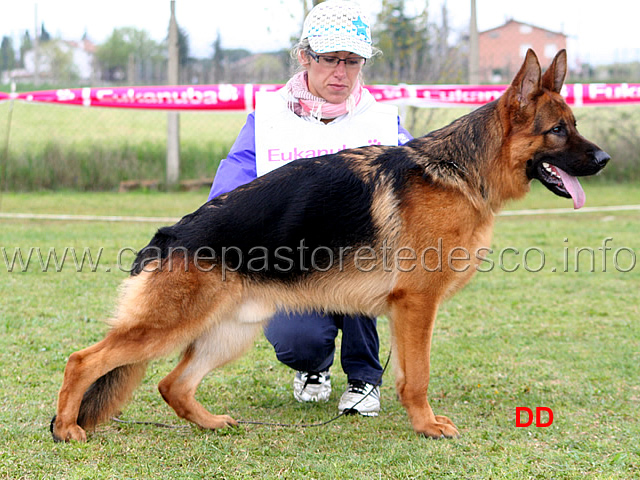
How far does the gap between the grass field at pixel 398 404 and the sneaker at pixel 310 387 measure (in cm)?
7

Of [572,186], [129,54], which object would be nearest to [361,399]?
[572,186]

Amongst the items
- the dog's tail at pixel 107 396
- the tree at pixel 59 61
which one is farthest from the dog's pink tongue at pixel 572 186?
the tree at pixel 59 61

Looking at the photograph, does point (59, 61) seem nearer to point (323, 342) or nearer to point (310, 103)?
point (310, 103)

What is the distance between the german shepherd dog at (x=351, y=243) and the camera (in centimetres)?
300

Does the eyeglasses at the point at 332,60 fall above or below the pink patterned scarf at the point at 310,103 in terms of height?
above

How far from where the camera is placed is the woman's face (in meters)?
3.69

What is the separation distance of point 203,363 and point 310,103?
156 cm

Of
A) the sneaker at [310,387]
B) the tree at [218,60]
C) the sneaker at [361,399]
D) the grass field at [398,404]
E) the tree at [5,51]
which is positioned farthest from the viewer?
the tree at [5,51]

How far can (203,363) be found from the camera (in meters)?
3.46

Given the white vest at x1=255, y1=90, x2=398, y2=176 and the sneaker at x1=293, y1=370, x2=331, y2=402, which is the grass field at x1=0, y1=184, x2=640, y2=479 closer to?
the sneaker at x1=293, y1=370, x2=331, y2=402

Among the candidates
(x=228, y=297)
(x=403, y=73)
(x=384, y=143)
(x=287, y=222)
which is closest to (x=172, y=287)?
(x=228, y=297)

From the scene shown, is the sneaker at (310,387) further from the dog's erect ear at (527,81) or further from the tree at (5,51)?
the tree at (5,51)

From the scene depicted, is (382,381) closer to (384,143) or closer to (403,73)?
(384,143)

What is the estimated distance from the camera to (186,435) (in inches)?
129
